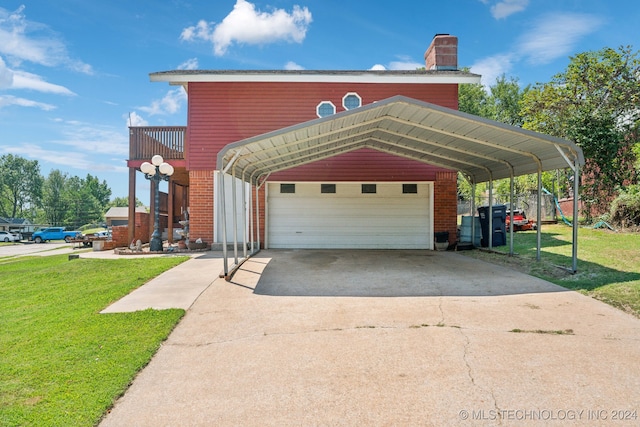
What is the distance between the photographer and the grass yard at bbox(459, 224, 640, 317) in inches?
221

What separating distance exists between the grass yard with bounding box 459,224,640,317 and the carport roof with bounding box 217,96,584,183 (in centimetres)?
209

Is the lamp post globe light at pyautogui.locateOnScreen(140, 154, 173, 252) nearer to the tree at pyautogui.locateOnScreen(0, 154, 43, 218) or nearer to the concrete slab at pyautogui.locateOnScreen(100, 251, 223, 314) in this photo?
the concrete slab at pyautogui.locateOnScreen(100, 251, 223, 314)

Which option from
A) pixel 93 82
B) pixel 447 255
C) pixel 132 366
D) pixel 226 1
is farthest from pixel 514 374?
pixel 93 82

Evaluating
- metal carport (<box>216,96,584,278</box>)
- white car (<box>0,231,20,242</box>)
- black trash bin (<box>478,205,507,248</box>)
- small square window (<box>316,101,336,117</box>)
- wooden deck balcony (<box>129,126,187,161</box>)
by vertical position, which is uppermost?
small square window (<box>316,101,336,117</box>)

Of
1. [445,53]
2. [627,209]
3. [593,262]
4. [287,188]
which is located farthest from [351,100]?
[627,209]

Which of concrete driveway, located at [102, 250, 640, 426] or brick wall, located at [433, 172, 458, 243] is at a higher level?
brick wall, located at [433, 172, 458, 243]

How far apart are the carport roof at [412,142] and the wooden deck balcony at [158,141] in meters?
3.62

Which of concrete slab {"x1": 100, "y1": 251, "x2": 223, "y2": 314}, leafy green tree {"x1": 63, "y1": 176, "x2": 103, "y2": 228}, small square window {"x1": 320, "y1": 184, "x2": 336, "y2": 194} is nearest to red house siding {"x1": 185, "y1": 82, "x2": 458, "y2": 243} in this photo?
small square window {"x1": 320, "y1": 184, "x2": 336, "y2": 194}

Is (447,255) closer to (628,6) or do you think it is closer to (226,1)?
(226,1)

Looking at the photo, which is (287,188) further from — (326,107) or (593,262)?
(593,262)

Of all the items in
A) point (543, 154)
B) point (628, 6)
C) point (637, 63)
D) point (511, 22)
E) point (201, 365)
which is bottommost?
point (201, 365)

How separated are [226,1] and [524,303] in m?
13.1

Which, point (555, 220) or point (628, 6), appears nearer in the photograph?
point (628, 6)

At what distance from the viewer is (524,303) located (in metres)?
5.31
